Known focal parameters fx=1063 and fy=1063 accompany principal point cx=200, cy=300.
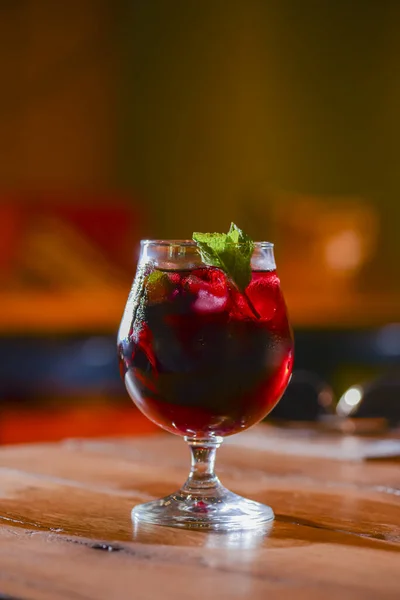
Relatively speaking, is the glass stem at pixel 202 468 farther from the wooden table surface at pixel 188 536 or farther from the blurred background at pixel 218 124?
the blurred background at pixel 218 124

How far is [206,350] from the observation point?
0.82 metres

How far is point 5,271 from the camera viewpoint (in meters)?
4.56

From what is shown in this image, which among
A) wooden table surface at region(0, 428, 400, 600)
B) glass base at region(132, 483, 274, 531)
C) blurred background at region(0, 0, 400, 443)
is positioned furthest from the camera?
blurred background at region(0, 0, 400, 443)

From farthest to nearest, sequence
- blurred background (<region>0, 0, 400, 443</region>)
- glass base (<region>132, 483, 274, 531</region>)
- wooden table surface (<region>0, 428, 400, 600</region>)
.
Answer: blurred background (<region>0, 0, 400, 443</region>), glass base (<region>132, 483, 274, 531</region>), wooden table surface (<region>0, 428, 400, 600</region>)

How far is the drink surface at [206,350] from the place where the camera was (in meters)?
0.82

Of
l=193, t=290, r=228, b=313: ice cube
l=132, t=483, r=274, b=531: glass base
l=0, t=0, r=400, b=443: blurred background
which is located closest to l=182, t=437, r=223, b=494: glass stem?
l=132, t=483, r=274, b=531: glass base

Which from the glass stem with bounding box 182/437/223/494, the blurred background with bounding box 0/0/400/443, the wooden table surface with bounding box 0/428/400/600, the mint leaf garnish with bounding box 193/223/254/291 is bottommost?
the wooden table surface with bounding box 0/428/400/600

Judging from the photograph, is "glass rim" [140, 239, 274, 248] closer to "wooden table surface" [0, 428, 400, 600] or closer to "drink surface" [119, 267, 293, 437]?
"drink surface" [119, 267, 293, 437]

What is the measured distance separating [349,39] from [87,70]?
137cm

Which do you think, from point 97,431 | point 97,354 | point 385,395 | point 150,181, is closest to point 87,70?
point 150,181

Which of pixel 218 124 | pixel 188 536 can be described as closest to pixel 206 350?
pixel 188 536

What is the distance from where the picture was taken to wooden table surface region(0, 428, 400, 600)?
24.0 inches

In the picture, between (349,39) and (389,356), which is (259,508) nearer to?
(389,356)

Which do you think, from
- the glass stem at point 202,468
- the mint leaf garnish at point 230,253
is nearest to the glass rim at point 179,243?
the mint leaf garnish at point 230,253
